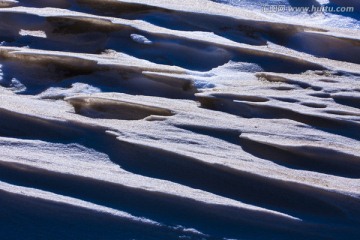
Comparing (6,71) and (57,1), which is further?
(57,1)

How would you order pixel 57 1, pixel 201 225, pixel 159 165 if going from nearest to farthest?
1. pixel 201 225
2. pixel 159 165
3. pixel 57 1

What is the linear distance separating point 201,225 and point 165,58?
0.79m

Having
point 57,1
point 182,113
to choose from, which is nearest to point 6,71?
point 57,1

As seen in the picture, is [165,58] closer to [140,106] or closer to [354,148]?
[140,106]

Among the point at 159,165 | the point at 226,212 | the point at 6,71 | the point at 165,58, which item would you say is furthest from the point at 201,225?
the point at 6,71

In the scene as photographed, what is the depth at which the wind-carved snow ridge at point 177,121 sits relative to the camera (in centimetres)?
152

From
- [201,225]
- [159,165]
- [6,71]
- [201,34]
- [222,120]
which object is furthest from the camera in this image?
[201,34]

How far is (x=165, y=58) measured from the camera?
2.16 m

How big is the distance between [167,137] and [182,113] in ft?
0.42

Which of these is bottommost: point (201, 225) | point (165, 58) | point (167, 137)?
point (201, 225)

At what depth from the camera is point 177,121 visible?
1.80 metres

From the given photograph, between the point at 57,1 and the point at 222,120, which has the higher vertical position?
the point at 57,1

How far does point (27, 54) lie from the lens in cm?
213

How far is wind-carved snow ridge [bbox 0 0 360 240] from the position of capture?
5.00 feet
